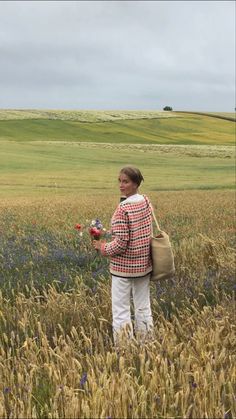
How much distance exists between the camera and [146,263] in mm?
4855

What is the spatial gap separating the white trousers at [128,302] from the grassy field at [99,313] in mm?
167

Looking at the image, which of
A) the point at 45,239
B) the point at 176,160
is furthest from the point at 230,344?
the point at 176,160

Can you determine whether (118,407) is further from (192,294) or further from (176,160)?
(176,160)

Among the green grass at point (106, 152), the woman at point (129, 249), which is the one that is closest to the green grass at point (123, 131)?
the green grass at point (106, 152)

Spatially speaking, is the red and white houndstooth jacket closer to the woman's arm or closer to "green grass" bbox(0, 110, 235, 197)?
the woman's arm

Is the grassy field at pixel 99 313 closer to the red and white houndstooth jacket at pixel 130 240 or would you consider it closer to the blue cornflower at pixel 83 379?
the blue cornflower at pixel 83 379

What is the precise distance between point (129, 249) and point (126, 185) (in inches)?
22.1

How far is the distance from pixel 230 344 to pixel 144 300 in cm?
100

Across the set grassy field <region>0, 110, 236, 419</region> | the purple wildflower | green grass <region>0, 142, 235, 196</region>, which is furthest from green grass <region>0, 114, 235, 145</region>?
the purple wildflower

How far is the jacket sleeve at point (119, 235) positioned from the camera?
4.71 m

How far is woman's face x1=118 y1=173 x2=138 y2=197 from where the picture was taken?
4.71 metres

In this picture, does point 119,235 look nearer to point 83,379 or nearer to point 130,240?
point 130,240

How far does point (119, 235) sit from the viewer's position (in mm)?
4723

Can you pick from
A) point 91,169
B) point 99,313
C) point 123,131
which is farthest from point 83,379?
point 123,131
